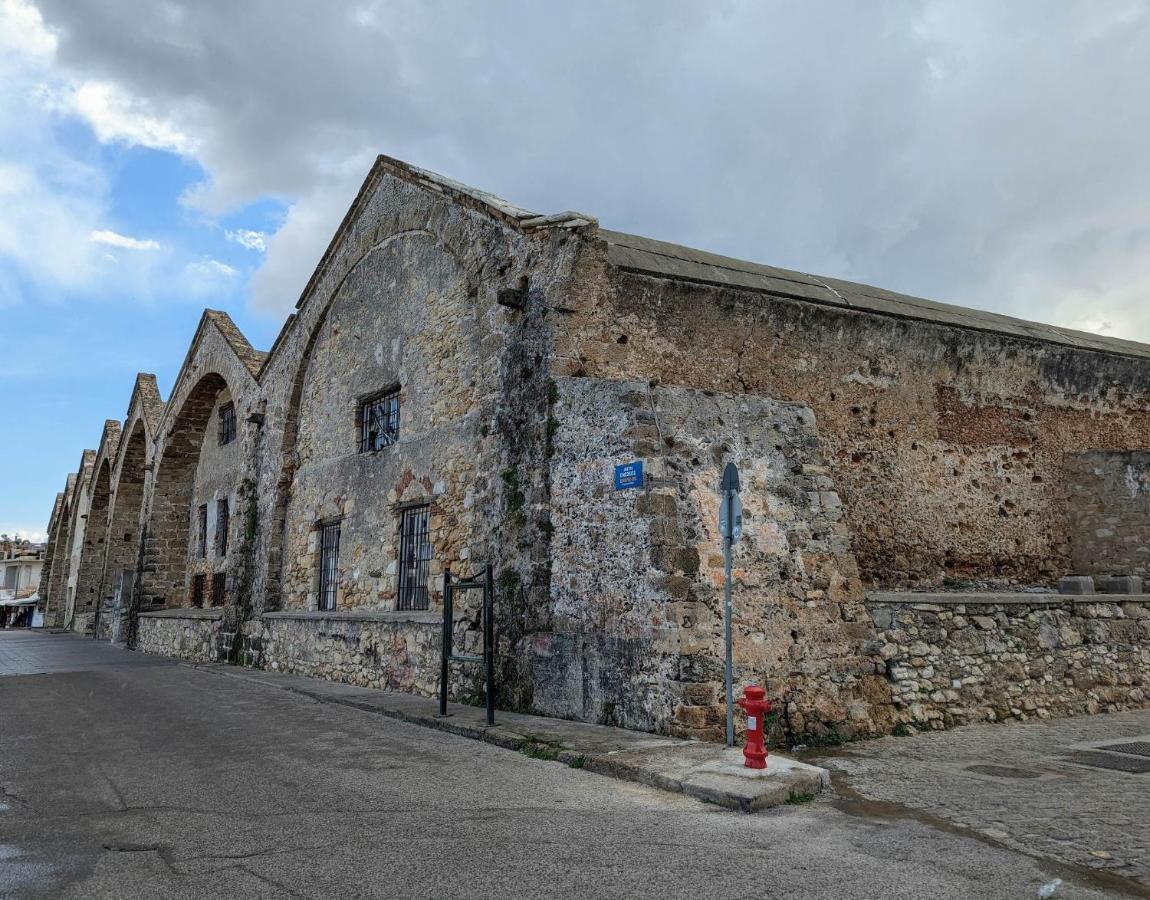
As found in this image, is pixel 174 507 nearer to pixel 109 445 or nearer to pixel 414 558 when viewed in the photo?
pixel 109 445

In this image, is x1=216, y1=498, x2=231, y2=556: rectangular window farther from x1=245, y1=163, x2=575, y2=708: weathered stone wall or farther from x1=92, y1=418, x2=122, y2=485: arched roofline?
x1=92, y1=418, x2=122, y2=485: arched roofline

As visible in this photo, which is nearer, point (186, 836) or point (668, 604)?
point (186, 836)

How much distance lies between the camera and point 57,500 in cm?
4828

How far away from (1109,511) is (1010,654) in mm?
4512

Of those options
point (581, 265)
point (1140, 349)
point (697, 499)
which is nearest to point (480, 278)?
point (581, 265)

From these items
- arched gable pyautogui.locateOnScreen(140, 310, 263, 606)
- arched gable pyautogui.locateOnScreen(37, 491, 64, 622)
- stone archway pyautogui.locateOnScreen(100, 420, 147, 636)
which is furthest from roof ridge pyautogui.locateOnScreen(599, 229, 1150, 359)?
arched gable pyautogui.locateOnScreen(37, 491, 64, 622)

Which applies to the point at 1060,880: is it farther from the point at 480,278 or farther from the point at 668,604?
the point at 480,278

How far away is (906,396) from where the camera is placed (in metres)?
10.8

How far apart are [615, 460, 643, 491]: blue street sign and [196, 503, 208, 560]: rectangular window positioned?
18.1 meters

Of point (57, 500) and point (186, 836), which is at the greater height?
point (57, 500)

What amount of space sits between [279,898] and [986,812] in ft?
13.4

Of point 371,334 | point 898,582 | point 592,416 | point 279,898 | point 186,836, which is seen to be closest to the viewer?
point 279,898

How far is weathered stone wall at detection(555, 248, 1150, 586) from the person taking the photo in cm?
898

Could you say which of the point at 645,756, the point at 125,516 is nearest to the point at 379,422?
the point at 645,756
